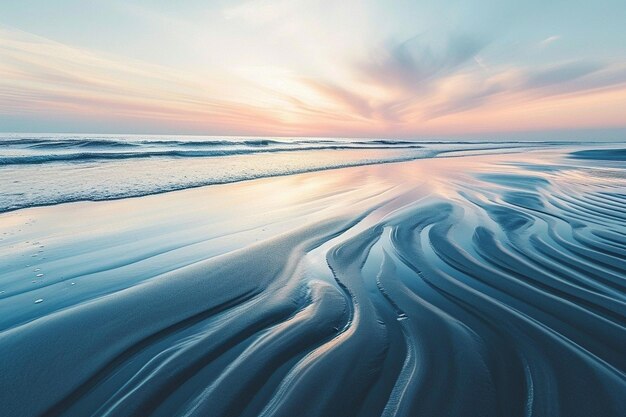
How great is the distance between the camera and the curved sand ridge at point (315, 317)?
213cm

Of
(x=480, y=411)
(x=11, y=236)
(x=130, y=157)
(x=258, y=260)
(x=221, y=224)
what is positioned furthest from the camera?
(x=130, y=157)

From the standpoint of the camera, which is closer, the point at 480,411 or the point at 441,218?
the point at 480,411

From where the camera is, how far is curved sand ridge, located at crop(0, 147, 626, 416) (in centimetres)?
213

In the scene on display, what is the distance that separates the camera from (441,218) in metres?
6.85

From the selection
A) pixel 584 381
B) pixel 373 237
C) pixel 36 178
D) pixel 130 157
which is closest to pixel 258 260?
pixel 373 237

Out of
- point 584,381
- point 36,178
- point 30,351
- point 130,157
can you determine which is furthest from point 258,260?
point 130,157

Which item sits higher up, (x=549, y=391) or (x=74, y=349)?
(x=549, y=391)

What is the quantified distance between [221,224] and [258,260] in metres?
2.38

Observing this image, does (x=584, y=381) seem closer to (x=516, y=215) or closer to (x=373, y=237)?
(x=373, y=237)

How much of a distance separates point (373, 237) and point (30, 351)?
484 centimetres

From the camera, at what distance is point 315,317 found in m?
3.13

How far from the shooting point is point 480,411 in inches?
78.0

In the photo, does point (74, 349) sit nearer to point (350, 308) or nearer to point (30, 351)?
point (30, 351)

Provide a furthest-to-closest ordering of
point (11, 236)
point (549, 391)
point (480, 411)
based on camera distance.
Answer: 1. point (11, 236)
2. point (549, 391)
3. point (480, 411)
